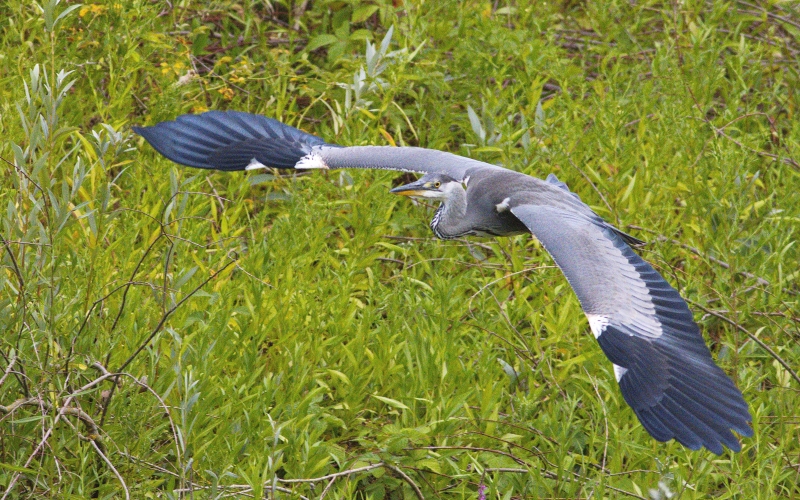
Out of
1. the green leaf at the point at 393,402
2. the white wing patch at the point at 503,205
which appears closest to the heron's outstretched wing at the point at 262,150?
the white wing patch at the point at 503,205

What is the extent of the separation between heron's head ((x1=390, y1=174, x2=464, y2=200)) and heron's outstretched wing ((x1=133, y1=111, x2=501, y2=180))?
7cm

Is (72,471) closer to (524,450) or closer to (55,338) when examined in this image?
(55,338)

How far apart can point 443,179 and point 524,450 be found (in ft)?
5.25

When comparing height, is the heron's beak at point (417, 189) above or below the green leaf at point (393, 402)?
above

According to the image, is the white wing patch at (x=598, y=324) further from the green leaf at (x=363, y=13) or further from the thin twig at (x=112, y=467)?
the green leaf at (x=363, y=13)

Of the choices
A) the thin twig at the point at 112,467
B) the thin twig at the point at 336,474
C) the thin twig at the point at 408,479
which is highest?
the thin twig at the point at 112,467

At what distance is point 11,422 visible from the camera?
343cm

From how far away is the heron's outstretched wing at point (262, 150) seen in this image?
16.7 feet

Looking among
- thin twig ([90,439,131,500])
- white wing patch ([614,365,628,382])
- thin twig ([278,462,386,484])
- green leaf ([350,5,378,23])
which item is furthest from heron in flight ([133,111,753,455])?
thin twig ([90,439,131,500])

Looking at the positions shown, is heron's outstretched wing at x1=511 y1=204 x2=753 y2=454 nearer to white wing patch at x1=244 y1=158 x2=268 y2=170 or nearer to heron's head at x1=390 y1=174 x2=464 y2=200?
heron's head at x1=390 y1=174 x2=464 y2=200

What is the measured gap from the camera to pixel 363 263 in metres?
4.93

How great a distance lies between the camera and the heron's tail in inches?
200

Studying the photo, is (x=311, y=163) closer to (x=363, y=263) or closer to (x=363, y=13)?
(x=363, y=263)

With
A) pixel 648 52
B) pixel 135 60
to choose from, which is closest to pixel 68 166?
pixel 135 60
